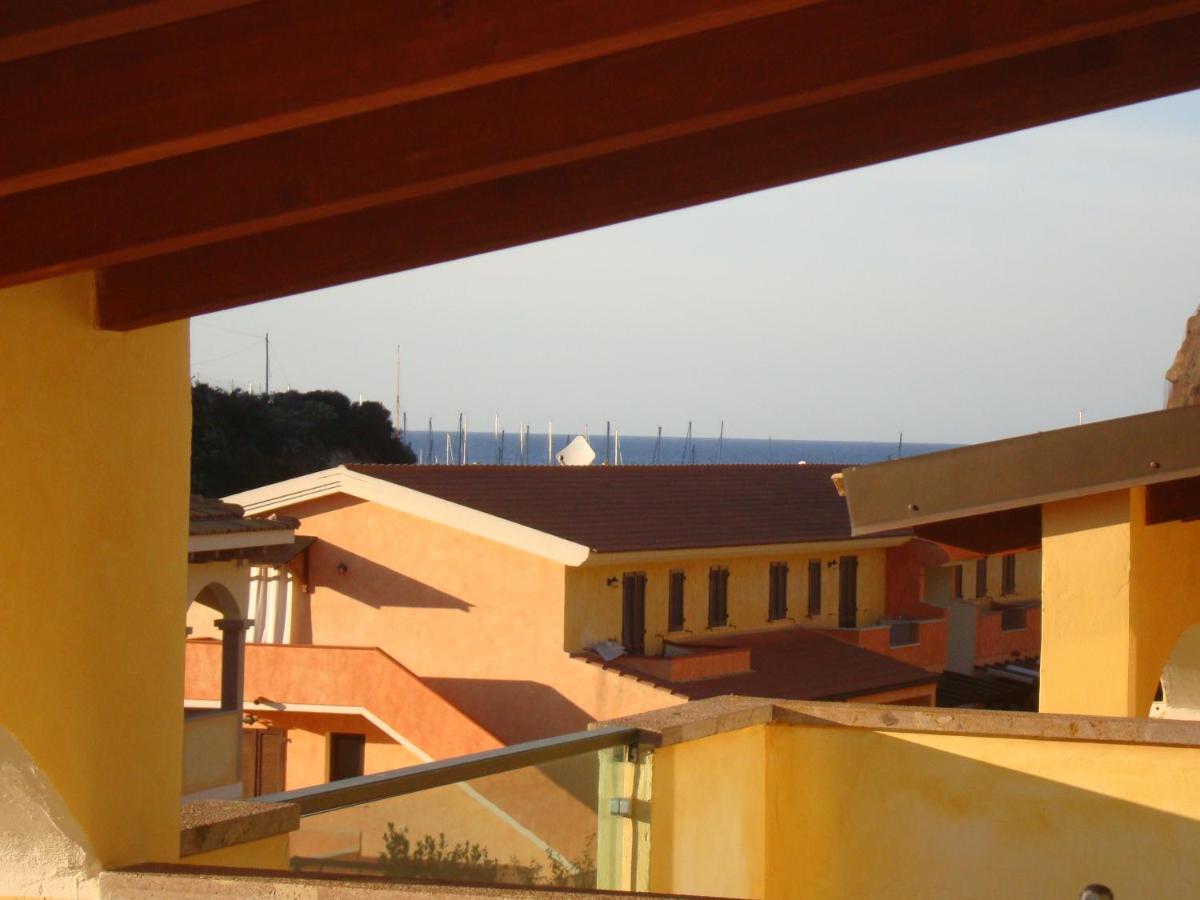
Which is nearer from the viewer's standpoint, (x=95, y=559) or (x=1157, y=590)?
(x=95, y=559)

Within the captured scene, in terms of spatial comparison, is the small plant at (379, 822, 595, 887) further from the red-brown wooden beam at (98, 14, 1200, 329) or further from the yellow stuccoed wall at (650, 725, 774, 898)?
the red-brown wooden beam at (98, 14, 1200, 329)

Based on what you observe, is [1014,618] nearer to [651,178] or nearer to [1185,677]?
[1185,677]

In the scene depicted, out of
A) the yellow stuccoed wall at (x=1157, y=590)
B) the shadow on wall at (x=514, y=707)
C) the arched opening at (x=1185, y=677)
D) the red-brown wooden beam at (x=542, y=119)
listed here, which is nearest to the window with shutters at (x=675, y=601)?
the shadow on wall at (x=514, y=707)

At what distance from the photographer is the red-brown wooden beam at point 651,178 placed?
3.47 m

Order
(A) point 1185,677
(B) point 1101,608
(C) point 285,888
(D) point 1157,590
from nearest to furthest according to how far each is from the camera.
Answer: (C) point 285,888 < (B) point 1101,608 < (D) point 1157,590 < (A) point 1185,677

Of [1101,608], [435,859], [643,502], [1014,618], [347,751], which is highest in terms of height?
[643,502]

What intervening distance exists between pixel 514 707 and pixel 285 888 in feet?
72.8

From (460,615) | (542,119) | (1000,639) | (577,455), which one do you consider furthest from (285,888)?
(1000,639)

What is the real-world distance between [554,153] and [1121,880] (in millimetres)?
3654

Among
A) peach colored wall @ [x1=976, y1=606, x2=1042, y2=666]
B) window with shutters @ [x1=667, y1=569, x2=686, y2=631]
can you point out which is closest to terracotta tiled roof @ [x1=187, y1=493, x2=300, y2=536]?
window with shutters @ [x1=667, y1=569, x2=686, y2=631]

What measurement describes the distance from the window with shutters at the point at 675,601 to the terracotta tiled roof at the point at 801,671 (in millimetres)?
524

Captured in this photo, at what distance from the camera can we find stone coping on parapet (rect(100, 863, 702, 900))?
3303mm

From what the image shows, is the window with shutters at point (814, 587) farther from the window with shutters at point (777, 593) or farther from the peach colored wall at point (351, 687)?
the peach colored wall at point (351, 687)

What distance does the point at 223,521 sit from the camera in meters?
19.2
